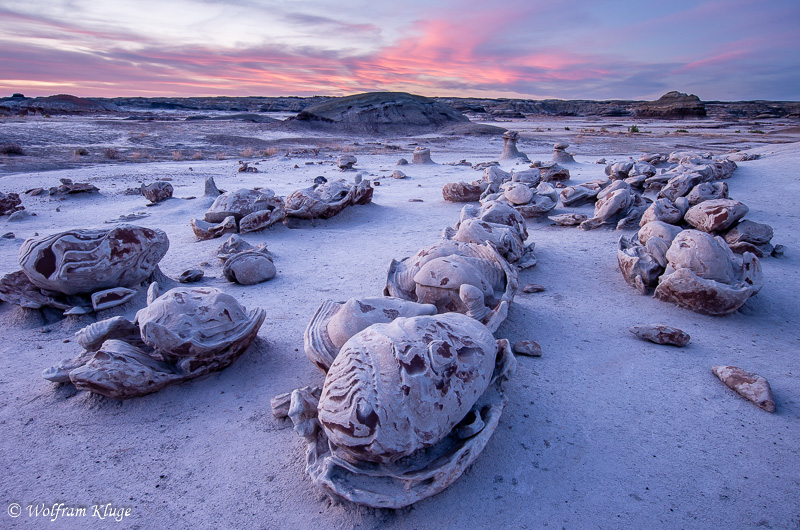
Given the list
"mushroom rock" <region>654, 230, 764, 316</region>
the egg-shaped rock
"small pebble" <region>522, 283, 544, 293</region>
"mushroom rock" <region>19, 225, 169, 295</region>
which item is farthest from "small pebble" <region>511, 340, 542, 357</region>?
"mushroom rock" <region>19, 225, 169, 295</region>

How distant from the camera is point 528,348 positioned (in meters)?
2.75

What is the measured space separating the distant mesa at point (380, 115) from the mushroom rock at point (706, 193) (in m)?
18.5

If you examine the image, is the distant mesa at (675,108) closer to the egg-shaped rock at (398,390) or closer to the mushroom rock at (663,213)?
the mushroom rock at (663,213)

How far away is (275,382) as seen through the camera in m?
2.56

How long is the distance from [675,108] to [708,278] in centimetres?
4628

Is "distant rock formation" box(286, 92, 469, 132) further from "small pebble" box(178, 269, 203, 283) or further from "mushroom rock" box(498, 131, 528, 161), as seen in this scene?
"small pebble" box(178, 269, 203, 283)

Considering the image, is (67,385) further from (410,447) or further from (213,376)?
(410,447)

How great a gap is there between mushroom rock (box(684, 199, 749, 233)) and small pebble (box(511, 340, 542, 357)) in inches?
125

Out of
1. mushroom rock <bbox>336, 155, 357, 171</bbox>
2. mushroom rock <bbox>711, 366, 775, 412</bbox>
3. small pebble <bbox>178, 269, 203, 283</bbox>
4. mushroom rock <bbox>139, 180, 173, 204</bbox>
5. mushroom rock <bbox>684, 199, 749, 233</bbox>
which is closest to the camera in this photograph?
mushroom rock <bbox>711, 366, 775, 412</bbox>

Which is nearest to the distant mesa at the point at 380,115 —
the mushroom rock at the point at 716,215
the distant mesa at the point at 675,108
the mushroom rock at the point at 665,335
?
the mushroom rock at the point at 716,215

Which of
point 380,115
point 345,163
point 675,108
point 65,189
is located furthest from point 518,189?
point 675,108

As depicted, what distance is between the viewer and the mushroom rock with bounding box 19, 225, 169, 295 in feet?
10.8

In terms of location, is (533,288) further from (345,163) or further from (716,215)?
(345,163)

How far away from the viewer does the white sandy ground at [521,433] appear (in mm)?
1713
